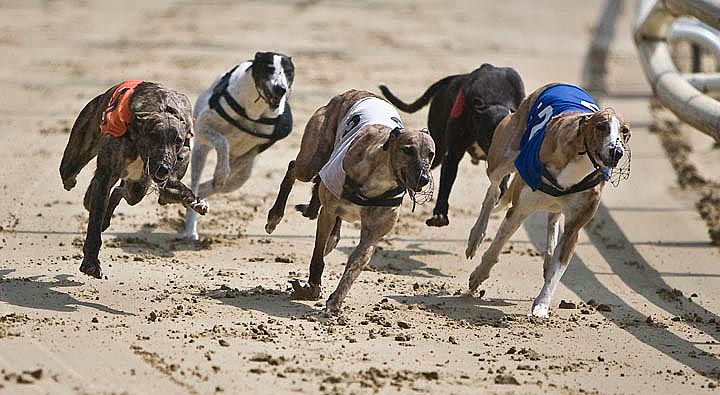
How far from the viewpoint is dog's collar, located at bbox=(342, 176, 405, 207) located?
19.8 feet

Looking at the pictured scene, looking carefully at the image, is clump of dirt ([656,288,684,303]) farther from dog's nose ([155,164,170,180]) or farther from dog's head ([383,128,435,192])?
dog's nose ([155,164,170,180])

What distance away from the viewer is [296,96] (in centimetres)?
1227

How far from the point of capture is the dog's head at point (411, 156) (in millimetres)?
5715

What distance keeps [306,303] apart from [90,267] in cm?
108

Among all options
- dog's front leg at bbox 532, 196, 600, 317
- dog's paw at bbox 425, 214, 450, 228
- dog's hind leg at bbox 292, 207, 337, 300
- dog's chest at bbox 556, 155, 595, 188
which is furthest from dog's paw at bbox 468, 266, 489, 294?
dog's hind leg at bbox 292, 207, 337, 300

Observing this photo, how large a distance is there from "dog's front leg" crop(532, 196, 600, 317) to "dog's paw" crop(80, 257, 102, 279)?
7.24 feet

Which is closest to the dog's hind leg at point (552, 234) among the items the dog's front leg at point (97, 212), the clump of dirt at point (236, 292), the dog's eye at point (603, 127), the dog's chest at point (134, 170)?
the dog's eye at point (603, 127)

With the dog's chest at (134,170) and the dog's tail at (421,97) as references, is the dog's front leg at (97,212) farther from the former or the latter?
the dog's tail at (421,97)

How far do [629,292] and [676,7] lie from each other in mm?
2382

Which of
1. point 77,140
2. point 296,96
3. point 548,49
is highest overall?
point 77,140

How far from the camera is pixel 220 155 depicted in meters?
7.66

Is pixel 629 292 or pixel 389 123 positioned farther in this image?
pixel 629 292

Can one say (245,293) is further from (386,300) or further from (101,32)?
(101,32)

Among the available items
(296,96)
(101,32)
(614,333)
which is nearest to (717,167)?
(296,96)
